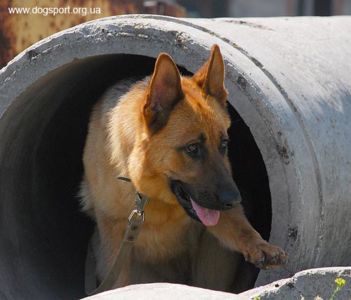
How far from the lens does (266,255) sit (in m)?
4.89

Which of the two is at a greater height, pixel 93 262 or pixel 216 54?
pixel 216 54

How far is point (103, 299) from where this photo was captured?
3.90 metres

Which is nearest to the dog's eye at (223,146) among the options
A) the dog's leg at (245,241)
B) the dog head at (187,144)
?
the dog head at (187,144)

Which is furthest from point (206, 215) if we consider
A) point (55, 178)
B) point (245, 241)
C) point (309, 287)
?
point (55, 178)

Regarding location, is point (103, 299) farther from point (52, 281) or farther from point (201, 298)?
point (52, 281)

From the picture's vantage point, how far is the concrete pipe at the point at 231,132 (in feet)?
16.3

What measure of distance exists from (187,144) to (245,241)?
0.56 m

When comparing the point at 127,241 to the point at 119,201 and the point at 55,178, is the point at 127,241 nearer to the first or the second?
the point at 119,201

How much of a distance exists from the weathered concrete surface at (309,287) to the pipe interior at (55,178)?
169cm

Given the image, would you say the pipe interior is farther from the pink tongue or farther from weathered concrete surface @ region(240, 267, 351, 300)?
weathered concrete surface @ region(240, 267, 351, 300)

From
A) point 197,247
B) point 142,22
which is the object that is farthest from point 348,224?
point 142,22

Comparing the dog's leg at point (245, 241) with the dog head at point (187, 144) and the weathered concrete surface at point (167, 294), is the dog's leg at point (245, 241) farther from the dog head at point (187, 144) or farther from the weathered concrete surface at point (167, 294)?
the weathered concrete surface at point (167, 294)

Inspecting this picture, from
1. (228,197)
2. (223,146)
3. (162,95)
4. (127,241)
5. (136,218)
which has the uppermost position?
(162,95)

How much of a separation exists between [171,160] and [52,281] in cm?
137
